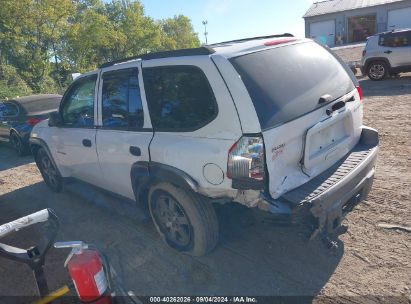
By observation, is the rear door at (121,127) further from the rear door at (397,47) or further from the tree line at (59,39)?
the tree line at (59,39)

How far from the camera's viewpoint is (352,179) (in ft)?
9.75

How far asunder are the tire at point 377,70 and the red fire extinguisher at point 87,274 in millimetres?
12845

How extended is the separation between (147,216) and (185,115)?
1.33m

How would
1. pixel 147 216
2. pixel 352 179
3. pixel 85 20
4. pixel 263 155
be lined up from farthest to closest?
pixel 85 20 → pixel 147 216 → pixel 352 179 → pixel 263 155

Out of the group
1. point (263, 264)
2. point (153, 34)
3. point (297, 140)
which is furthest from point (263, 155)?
point (153, 34)

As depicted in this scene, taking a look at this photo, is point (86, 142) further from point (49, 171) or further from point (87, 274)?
point (87, 274)

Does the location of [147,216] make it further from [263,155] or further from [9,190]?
[9,190]

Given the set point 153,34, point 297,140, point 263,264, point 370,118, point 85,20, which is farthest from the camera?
point 153,34

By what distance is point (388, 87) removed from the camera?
11094mm

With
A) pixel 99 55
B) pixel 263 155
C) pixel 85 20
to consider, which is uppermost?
pixel 85 20

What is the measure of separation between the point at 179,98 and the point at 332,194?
156 centimetres

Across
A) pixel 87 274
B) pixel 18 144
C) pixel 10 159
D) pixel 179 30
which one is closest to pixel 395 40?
pixel 18 144

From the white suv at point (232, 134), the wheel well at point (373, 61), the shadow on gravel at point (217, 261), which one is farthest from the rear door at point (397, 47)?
the shadow on gravel at point (217, 261)

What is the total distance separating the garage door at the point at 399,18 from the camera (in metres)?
36.8
